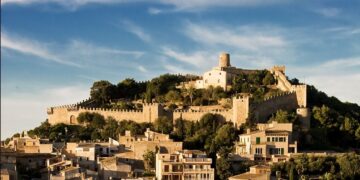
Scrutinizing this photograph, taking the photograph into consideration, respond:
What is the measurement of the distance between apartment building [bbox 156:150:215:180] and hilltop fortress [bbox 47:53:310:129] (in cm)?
591

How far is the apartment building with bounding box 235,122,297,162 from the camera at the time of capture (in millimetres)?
37125

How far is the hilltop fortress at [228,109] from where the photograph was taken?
41.0 meters

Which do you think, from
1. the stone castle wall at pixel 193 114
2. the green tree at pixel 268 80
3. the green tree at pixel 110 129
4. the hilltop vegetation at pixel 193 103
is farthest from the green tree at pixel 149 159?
the green tree at pixel 268 80

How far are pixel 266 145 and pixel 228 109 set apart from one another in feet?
16.4

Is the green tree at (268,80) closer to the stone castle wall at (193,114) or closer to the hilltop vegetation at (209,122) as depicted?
the hilltop vegetation at (209,122)

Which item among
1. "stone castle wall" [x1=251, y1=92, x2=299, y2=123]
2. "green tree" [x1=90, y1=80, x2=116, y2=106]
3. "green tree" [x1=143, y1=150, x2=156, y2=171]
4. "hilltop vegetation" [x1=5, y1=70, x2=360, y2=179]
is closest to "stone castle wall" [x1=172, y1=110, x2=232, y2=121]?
"hilltop vegetation" [x1=5, y1=70, x2=360, y2=179]

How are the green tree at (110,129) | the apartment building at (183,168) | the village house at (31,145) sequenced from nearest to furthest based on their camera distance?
the apartment building at (183,168), the village house at (31,145), the green tree at (110,129)

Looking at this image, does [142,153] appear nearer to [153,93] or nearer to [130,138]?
[130,138]

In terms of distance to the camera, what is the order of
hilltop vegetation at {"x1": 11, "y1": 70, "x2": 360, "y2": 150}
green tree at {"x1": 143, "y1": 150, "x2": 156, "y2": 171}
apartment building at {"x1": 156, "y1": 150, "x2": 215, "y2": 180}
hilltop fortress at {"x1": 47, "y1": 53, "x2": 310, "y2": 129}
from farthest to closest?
hilltop fortress at {"x1": 47, "y1": 53, "x2": 310, "y2": 129} < hilltop vegetation at {"x1": 11, "y1": 70, "x2": 360, "y2": 150} < green tree at {"x1": 143, "y1": 150, "x2": 156, "y2": 171} < apartment building at {"x1": 156, "y1": 150, "x2": 215, "y2": 180}

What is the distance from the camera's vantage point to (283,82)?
154 ft

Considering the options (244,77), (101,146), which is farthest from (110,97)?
(101,146)

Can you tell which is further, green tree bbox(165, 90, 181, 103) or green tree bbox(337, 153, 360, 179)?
green tree bbox(165, 90, 181, 103)

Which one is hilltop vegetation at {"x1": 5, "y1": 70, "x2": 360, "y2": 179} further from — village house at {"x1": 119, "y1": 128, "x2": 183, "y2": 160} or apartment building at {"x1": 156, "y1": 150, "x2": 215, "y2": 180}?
village house at {"x1": 119, "y1": 128, "x2": 183, "y2": 160}

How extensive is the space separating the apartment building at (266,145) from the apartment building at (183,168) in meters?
2.44
